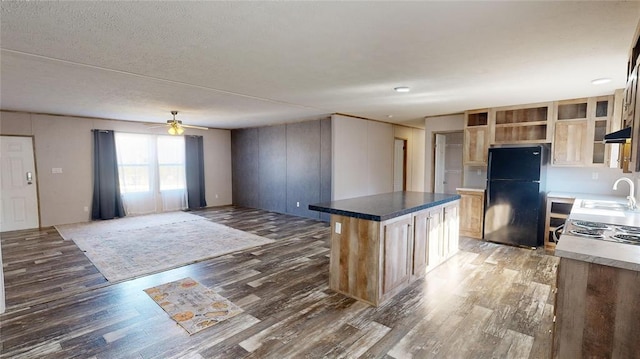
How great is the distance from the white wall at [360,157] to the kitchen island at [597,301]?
4.79 m

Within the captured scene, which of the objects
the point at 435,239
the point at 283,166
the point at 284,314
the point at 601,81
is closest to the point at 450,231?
the point at 435,239

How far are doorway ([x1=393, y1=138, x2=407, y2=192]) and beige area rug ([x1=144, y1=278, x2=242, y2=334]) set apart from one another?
19.7 feet

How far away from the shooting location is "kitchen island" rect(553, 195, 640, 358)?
5.27 feet

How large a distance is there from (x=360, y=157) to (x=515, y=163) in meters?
3.14

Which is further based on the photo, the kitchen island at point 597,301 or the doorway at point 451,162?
the doorway at point 451,162

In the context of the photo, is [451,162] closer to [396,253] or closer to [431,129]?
[431,129]

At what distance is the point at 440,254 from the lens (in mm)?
4047

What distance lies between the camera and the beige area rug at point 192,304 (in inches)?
105

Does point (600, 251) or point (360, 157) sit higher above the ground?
point (360, 157)

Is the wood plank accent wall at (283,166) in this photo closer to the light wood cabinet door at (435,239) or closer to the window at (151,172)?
the window at (151,172)

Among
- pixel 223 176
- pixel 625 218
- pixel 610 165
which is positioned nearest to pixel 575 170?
pixel 610 165

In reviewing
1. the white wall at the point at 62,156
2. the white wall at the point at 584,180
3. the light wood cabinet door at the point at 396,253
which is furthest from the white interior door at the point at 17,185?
the white wall at the point at 584,180

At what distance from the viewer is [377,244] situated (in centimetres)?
286

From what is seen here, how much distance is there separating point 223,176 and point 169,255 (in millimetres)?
5168
